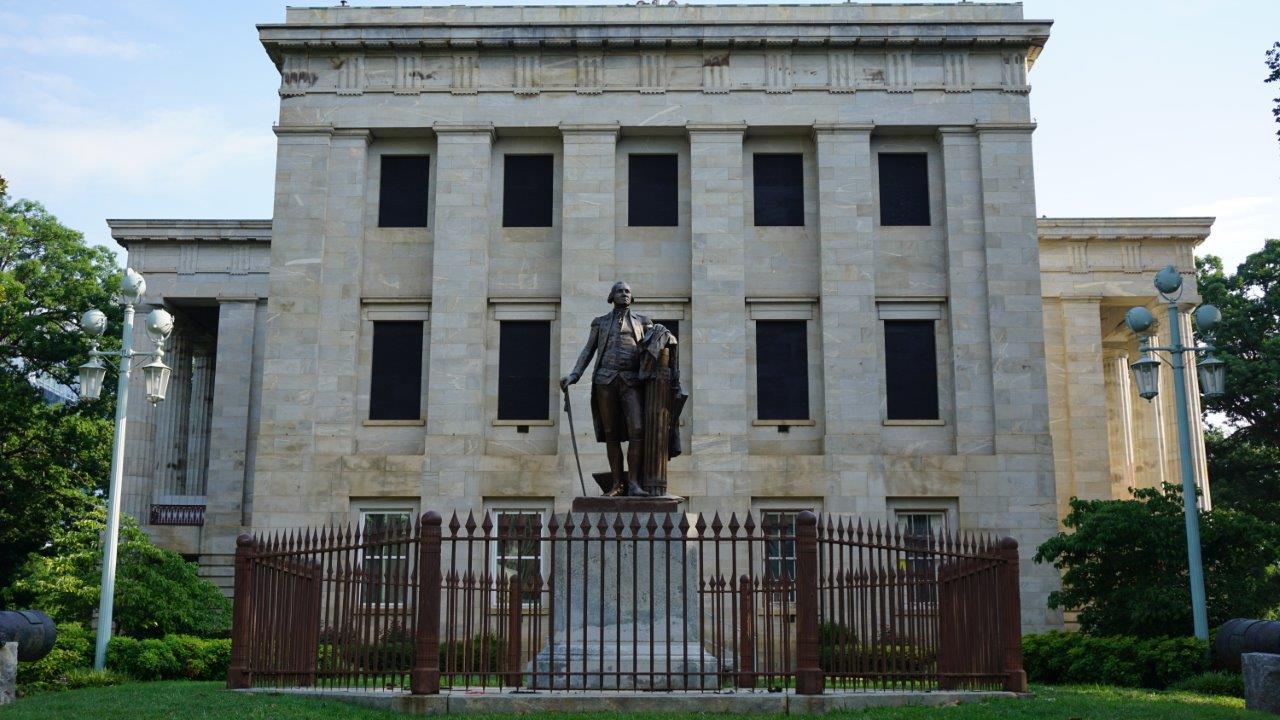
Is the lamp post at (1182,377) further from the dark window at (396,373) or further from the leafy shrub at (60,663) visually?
the leafy shrub at (60,663)

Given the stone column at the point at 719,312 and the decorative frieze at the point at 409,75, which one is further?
the decorative frieze at the point at 409,75

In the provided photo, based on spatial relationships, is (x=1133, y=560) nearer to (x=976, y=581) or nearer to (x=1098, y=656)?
(x=1098, y=656)

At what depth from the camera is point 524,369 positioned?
Answer: 98.2 feet

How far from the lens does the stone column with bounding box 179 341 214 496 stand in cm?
3839

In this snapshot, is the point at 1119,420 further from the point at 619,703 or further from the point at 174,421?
the point at 619,703

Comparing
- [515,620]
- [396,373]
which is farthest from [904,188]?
[515,620]

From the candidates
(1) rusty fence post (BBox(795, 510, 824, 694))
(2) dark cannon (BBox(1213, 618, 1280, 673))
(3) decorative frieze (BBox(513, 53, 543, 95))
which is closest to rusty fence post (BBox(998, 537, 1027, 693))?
(1) rusty fence post (BBox(795, 510, 824, 694))

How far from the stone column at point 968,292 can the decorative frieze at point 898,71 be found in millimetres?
1393

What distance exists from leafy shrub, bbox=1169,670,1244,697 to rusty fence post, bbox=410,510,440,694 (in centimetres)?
1113

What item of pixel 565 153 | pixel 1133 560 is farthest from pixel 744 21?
pixel 1133 560

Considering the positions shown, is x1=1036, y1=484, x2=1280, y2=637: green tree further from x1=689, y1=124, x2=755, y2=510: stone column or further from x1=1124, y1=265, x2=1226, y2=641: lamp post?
x1=689, y1=124, x2=755, y2=510: stone column

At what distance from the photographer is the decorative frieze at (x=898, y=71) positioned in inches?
1214

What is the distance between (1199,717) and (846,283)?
1721cm

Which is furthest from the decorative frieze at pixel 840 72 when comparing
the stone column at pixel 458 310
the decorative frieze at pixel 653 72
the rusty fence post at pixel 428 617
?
the rusty fence post at pixel 428 617
